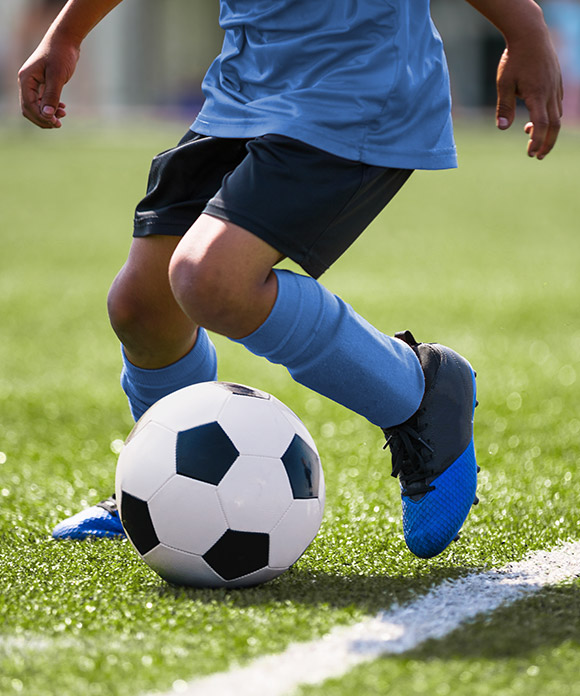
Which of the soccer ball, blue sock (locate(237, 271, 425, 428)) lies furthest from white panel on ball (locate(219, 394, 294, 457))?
blue sock (locate(237, 271, 425, 428))

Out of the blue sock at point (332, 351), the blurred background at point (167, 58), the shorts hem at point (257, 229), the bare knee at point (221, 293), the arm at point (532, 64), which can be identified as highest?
the arm at point (532, 64)

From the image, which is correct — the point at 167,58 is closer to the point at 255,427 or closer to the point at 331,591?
the point at 255,427

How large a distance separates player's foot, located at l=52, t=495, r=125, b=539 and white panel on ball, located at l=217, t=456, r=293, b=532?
21.6 inches

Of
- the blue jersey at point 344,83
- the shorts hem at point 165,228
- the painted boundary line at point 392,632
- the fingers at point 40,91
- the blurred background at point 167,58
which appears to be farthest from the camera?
the blurred background at point 167,58

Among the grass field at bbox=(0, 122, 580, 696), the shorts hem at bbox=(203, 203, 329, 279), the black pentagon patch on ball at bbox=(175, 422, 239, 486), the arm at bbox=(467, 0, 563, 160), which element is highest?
the arm at bbox=(467, 0, 563, 160)

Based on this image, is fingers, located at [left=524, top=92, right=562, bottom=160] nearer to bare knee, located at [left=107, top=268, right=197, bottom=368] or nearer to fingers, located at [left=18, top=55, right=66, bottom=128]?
bare knee, located at [left=107, top=268, right=197, bottom=368]

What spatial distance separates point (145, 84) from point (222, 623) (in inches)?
1427

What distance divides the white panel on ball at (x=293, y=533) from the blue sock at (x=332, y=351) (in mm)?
231

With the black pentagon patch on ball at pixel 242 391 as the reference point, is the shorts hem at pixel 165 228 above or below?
above

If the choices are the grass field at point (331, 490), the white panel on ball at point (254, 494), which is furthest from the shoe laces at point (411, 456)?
the white panel on ball at point (254, 494)

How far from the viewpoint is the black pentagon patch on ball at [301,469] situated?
203 centimetres

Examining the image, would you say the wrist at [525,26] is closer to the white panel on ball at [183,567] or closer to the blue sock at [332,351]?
the blue sock at [332,351]

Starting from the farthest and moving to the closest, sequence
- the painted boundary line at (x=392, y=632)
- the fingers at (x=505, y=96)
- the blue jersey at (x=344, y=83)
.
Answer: the fingers at (x=505, y=96)
the blue jersey at (x=344, y=83)
the painted boundary line at (x=392, y=632)

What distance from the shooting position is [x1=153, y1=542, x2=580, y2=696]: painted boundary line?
1534mm
